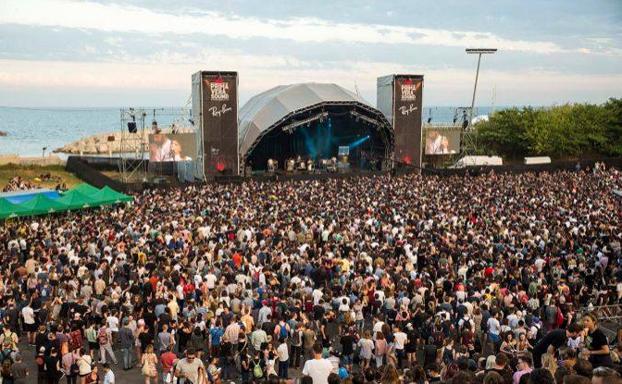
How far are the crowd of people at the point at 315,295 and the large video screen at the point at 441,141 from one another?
19524mm

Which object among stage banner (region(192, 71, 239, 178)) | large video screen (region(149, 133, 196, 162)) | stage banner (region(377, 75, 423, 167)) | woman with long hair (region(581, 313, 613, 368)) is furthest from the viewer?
stage banner (region(377, 75, 423, 167))

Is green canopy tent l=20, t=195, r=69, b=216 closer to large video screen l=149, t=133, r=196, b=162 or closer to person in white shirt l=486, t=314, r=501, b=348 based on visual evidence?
large video screen l=149, t=133, r=196, b=162

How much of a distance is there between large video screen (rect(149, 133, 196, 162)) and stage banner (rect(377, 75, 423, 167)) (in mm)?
13928

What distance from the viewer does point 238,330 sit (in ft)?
33.6

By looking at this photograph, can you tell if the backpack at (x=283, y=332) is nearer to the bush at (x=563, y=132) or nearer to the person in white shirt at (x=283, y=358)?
the person in white shirt at (x=283, y=358)

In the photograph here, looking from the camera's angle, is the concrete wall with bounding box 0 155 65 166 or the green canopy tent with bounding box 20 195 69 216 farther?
the concrete wall with bounding box 0 155 65 166

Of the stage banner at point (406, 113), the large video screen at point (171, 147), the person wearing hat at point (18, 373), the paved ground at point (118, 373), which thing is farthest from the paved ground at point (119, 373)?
the stage banner at point (406, 113)

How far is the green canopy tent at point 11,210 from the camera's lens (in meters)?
21.7

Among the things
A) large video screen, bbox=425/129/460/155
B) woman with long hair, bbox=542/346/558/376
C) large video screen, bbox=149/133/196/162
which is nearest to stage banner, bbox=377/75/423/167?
large video screen, bbox=425/129/460/155

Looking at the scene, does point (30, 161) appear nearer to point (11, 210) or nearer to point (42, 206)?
point (42, 206)

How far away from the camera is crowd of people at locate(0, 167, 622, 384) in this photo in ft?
29.1

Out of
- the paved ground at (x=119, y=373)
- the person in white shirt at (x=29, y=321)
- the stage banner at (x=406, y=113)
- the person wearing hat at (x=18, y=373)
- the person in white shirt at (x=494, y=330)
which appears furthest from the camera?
the stage banner at (x=406, y=113)

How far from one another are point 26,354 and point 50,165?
108 feet

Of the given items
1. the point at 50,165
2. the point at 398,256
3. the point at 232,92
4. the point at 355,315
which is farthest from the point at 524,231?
the point at 50,165
